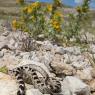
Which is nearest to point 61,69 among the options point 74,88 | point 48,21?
point 74,88

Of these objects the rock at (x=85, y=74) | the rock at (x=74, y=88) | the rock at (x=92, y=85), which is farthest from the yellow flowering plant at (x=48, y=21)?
the rock at (x=74, y=88)

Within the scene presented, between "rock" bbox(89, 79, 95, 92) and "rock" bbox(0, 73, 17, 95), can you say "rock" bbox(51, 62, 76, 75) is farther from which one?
"rock" bbox(0, 73, 17, 95)

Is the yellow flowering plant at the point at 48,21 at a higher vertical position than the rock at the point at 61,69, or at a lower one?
higher

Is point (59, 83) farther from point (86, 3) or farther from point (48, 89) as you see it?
point (86, 3)

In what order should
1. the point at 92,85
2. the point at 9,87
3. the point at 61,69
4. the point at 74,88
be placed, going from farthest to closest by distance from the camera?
the point at 61,69 < the point at 92,85 < the point at 74,88 < the point at 9,87

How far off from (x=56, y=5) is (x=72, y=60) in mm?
4947

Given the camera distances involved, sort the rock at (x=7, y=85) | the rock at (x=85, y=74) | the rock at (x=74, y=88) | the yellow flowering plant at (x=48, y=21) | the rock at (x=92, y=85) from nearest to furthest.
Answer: the rock at (x=7, y=85)
the rock at (x=74, y=88)
the rock at (x=92, y=85)
the rock at (x=85, y=74)
the yellow flowering plant at (x=48, y=21)

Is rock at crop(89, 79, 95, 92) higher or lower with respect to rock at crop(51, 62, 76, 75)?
lower

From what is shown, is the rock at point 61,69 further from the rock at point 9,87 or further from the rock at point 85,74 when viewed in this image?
the rock at point 9,87

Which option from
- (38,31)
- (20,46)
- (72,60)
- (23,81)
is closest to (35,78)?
(23,81)

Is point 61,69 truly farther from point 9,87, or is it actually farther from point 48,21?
point 48,21

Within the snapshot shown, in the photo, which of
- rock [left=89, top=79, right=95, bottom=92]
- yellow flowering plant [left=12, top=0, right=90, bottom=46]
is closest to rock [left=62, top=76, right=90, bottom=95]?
rock [left=89, top=79, right=95, bottom=92]

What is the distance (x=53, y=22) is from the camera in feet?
46.3

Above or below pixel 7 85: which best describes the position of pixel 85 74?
above
